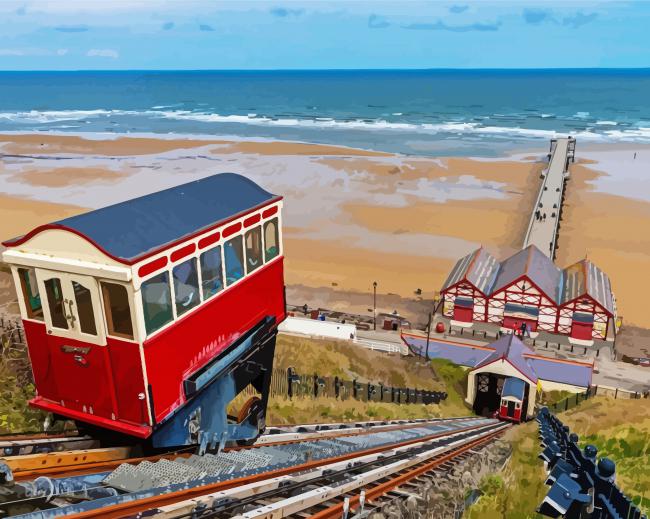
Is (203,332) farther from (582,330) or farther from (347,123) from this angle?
(347,123)

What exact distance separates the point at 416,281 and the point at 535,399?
42.8 feet

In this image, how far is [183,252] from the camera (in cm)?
794

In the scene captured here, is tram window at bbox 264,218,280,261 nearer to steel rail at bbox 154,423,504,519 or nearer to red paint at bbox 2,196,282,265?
red paint at bbox 2,196,282,265

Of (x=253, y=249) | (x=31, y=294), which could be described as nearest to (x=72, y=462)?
(x=31, y=294)

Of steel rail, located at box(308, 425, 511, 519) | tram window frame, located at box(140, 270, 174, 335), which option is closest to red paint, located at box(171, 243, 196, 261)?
tram window frame, located at box(140, 270, 174, 335)

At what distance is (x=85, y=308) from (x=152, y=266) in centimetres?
111

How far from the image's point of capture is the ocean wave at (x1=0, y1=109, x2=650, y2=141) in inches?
3450

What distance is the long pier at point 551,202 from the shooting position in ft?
110

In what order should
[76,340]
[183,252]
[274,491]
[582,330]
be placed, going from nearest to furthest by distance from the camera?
[274,491] < [76,340] < [183,252] < [582,330]

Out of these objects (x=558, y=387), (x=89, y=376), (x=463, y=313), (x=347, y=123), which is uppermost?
(x=89, y=376)

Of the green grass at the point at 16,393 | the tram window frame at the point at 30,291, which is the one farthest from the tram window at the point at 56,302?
the green grass at the point at 16,393

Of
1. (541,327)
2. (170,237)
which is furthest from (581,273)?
(170,237)

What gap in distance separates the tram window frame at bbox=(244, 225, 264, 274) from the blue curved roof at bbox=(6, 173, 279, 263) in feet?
1.56

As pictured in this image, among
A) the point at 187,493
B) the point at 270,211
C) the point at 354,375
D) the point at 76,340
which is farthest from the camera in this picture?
the point at 354,375
